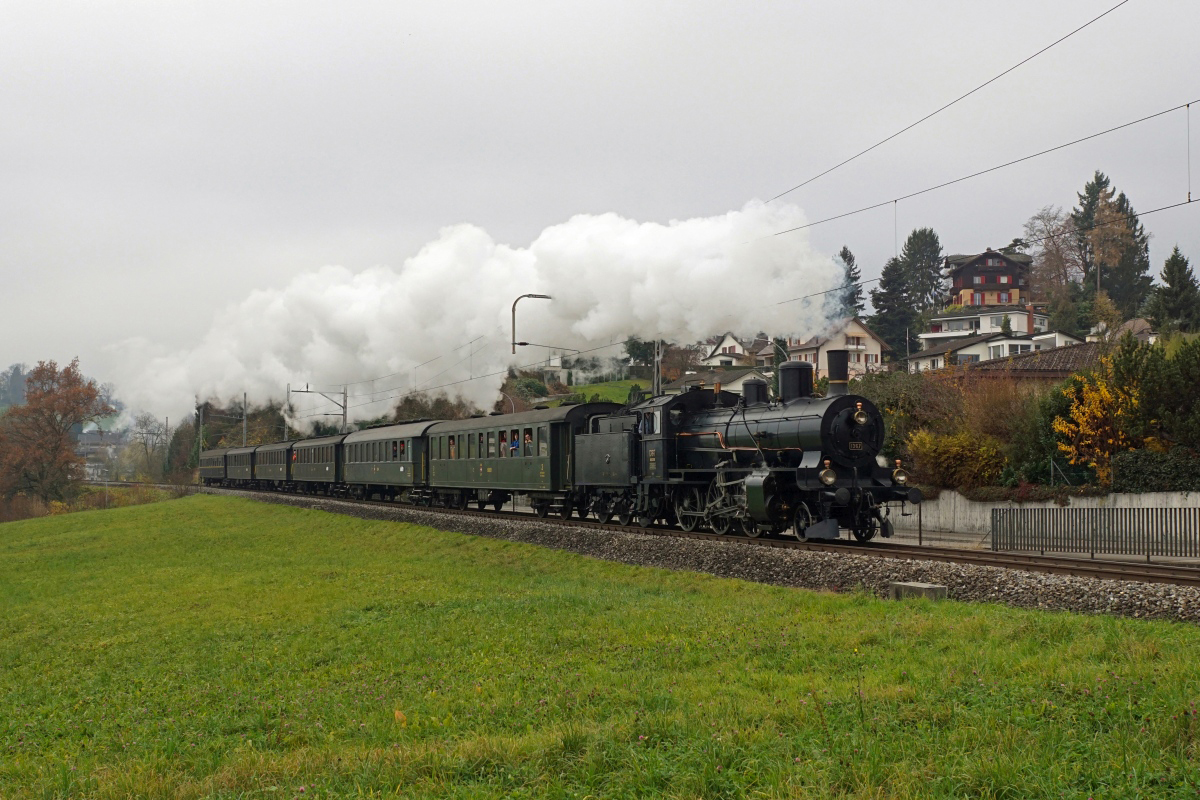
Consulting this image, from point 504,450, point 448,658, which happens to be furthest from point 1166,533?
point 504,450

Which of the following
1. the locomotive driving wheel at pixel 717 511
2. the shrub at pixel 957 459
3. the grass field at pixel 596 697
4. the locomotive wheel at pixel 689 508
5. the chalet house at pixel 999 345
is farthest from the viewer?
the chalet house at pixel 999 345

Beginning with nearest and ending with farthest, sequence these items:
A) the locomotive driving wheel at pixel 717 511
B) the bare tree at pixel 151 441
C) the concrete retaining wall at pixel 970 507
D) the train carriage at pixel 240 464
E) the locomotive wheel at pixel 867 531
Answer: the locomotive wheel at pixel 867 531 → the locomotive driving wheel at pixel 717 511 → the concrete retaining wall at pixel 970 507 → the train carriage at pixel 240 464 → the bare tree at pixel 151 441

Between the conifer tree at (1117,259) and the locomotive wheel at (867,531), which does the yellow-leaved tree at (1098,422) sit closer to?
the locomotive wheel at (867,531)

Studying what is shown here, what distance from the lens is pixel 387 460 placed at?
41.2m

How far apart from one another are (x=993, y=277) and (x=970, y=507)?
263ft

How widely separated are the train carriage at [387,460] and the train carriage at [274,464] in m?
10.3

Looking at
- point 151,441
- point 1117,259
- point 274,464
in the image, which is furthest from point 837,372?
point 151,441

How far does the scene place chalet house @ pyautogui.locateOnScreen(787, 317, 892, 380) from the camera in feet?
90.1

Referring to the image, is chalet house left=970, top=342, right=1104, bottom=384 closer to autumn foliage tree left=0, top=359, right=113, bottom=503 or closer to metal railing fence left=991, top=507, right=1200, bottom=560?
metal railing fence left=991, top=507, right=1200, bottom=560

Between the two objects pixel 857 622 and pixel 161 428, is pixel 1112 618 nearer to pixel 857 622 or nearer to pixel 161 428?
pixel 857 622

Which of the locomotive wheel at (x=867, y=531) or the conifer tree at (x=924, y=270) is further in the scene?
the conifer tree at (x=924, y=270)

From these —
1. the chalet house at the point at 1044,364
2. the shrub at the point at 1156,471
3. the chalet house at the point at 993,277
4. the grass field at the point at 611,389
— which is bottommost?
the shrub at the point at 1156,471

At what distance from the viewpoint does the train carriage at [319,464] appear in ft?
161

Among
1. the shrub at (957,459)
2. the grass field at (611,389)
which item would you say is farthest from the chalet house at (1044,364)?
the grass field at (611,389)
